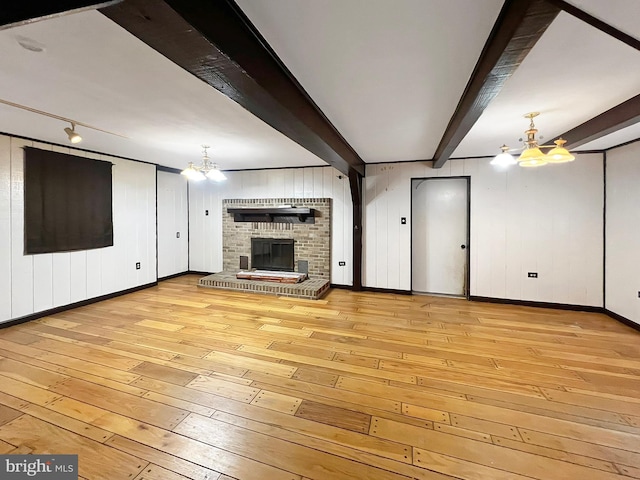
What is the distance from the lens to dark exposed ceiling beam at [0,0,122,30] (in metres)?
0.88

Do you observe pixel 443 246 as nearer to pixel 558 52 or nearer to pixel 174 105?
pixel 558 52

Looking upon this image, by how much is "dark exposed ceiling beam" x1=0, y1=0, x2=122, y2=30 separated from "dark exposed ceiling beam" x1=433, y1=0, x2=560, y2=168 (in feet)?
4.68

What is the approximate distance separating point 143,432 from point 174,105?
8.08ft

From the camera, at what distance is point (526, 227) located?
4.44m

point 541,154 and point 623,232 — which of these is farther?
point 623,232

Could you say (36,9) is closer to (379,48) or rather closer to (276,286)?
(379,48)

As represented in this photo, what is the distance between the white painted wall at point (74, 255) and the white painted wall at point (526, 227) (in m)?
4.57

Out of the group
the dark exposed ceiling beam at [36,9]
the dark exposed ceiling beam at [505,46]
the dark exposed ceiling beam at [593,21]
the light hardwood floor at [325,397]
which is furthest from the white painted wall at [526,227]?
the dark exposed ceiling beam at [36,9]

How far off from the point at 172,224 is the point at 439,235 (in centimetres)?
551

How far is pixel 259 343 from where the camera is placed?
312cm

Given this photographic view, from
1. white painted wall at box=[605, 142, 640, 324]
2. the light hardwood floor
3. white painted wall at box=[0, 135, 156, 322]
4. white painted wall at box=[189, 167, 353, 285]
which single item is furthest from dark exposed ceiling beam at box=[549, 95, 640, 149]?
white painted wall at box=[0, 135, 156, 322]

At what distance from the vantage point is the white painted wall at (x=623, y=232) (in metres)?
3.54

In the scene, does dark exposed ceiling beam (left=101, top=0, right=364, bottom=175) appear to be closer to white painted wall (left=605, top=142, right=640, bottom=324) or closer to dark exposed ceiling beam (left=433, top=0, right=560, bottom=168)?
dark exposed ceiling beam (left=433, top=0, right=560, bottom=168)

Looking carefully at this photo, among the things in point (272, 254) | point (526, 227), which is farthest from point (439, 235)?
point (272, 254)
